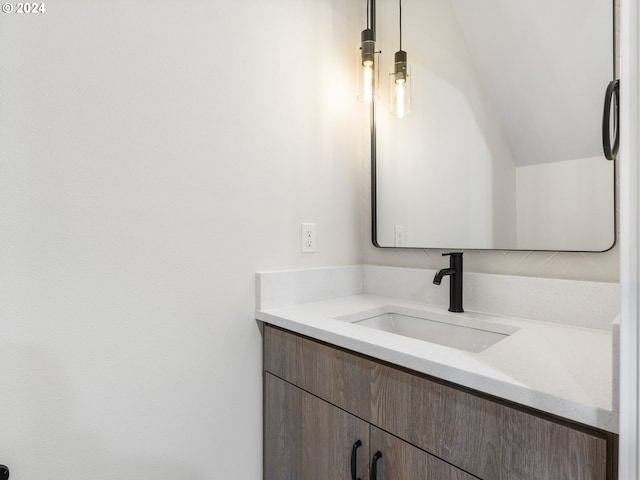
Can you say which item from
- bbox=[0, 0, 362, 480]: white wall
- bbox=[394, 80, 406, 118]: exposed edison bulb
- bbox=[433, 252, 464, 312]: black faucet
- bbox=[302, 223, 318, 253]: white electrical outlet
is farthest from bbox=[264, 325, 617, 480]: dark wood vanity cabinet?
bbox=[394, 80, 406, 118]: exposed edison bulb

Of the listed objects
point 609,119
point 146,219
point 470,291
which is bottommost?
point 470,291

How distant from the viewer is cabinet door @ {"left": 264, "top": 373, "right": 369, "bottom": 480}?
0.89 metres

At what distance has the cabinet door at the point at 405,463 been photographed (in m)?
0.70

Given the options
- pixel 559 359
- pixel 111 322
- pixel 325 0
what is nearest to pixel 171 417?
pixel 111 322

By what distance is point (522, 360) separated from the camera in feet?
2.34

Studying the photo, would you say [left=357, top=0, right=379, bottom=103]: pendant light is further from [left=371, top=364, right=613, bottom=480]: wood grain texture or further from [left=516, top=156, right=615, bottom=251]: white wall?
[left=371, top=364, right=613, bottom=480]: wood grain texture

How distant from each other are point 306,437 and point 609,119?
3.90 ft

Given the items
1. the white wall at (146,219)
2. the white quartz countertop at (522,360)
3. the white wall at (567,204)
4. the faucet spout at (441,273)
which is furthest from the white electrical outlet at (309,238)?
the white wall at (567,204)

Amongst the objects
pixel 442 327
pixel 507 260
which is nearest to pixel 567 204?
pixel 507 260

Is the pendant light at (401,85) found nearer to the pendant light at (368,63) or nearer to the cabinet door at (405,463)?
the pendant light at (368,63)

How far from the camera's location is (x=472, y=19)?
1.21 meters

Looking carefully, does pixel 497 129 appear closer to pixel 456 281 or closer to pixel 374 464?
pixel 456 281

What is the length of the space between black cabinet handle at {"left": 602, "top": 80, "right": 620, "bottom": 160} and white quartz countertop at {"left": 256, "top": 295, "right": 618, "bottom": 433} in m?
0.48

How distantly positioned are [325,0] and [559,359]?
1.43 metres
